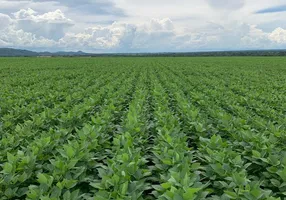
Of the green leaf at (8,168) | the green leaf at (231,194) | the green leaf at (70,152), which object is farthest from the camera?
the green leaf at (70,152)

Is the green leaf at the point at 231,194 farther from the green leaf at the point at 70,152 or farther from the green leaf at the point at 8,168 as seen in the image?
the green leaf at the point at 8,168

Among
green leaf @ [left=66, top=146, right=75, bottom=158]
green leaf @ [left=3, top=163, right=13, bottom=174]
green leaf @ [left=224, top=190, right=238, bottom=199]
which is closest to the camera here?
green leaf @ [left=224, top=190, right=238, bottom=199]

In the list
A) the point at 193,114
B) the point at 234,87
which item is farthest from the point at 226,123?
the point at 234,87

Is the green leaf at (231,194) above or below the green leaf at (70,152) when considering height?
below

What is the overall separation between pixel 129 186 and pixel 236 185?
0.93 m

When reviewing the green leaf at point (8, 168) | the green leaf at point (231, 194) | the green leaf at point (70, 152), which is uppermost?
the green leaf at point (70, 152)

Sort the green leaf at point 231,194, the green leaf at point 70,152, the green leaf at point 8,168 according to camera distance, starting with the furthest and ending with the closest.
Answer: the green leaf at point 70,152
the green leaf at point 8,168
the green leaf at point 231,194

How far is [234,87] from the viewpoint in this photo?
41.1 feet

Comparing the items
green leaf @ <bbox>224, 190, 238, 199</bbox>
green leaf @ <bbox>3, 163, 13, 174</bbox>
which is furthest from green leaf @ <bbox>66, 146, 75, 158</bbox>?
green leaf @ <bbox>224, 190, 238, 199</bbox>

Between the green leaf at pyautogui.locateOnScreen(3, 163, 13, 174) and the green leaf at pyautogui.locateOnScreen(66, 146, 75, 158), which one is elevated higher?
the green leaf at pyautogui.locateOnScreen(66, 146, 75, 158)

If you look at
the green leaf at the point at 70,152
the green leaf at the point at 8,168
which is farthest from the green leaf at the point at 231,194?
the green leaf at the point at 8,168

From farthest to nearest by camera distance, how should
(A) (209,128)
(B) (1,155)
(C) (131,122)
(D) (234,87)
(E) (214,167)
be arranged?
(D) (234,87) → (A) (209,128) → (C) (131,122) → (B) (1,155) → (E) (214,167)

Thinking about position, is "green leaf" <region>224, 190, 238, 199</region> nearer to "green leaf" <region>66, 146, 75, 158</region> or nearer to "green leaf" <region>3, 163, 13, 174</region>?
"green leaf" <region>66, 146, 75, 158</region>

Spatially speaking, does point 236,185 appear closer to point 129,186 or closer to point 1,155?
point 129,186
